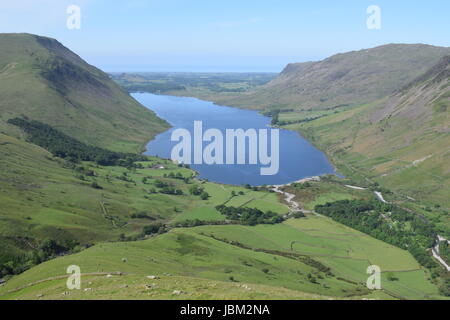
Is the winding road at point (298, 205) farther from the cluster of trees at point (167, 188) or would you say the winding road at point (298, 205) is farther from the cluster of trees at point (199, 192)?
the cluster of trees at point (167, 188)

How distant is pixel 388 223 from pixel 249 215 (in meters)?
49.8

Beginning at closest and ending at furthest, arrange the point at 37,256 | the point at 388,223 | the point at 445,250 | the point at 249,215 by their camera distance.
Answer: the point at 37,256 → the point at 445,250 → the point at 388,223 → the point at 249,215

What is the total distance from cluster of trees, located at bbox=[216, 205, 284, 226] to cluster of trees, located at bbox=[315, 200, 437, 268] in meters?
21.7

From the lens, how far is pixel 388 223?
140000 mm

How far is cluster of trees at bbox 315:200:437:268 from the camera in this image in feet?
402

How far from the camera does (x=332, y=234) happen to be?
131m

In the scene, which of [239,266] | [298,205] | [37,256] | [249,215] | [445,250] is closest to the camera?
[37,256]

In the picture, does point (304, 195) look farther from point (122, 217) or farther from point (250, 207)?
point (122, 217)

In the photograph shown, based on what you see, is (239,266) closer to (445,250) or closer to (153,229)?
(153,229)

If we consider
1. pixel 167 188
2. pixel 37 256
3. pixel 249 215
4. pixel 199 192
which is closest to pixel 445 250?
pixel 249 215

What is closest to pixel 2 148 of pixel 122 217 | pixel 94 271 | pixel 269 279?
pixel 122 217

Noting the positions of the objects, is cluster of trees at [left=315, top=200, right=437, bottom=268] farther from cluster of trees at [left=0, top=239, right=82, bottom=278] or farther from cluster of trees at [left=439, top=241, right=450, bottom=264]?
cluster of trees at [left=0, top=239, right=82, bottom=278]

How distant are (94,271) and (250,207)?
9430cm

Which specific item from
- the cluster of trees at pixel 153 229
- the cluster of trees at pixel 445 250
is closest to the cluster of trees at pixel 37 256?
the cluster of trees at pixel 153 229
